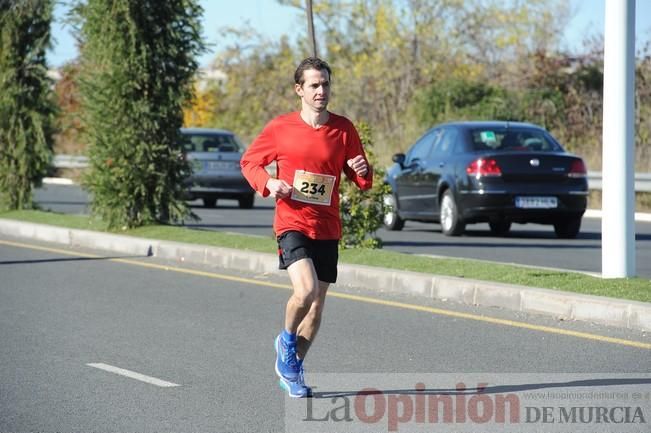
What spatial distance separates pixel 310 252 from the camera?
7305 mm

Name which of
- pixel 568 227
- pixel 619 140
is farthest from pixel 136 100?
pixel 619 140

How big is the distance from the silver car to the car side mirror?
745cm

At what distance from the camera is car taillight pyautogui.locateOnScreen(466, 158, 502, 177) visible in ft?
58.7

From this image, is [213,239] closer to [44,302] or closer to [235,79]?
[44,302]

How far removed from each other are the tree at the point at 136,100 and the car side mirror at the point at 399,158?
3.16 meters

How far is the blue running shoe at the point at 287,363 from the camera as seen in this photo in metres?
7.35

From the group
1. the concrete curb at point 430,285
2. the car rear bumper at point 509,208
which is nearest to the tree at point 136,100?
the concrete curb at point 430,285

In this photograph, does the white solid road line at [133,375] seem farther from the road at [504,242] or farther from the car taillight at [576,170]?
the car taillight at [576,170]

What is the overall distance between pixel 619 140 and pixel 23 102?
13.6 meters

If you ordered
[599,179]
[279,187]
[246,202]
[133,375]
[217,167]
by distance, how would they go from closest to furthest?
[279,187], [133,375], [599,179], [217,167], [246,202]

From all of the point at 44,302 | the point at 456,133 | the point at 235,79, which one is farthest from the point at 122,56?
the point at 235,79

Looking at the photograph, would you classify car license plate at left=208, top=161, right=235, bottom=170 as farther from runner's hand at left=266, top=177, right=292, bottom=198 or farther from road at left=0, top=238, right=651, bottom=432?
runner's hand at left=266, top=177, right=292, bottom=198

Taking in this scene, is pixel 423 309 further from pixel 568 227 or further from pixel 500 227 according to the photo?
pixel 500 227

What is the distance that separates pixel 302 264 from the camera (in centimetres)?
724
